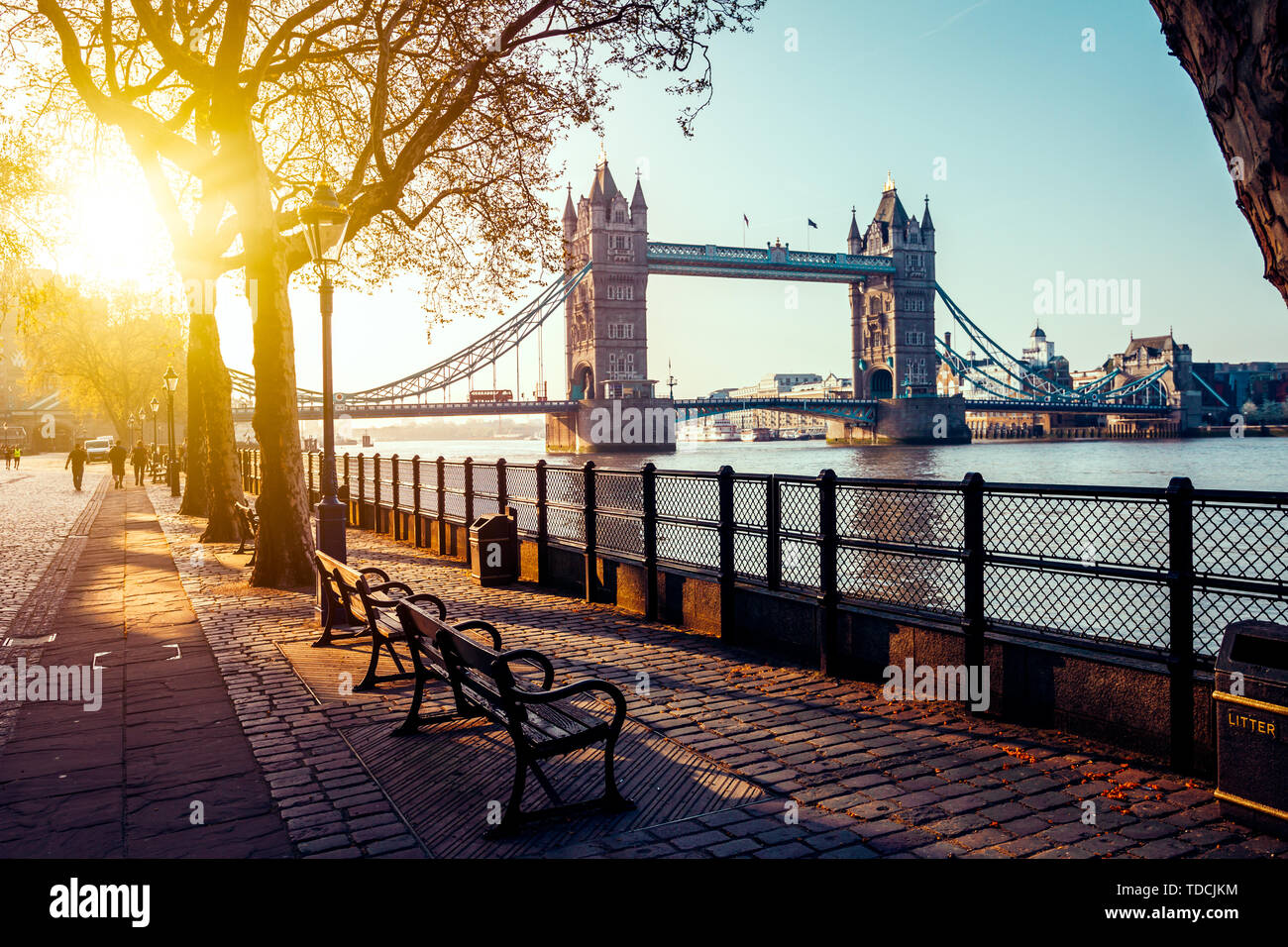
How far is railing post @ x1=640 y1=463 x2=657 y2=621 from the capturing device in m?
8.66

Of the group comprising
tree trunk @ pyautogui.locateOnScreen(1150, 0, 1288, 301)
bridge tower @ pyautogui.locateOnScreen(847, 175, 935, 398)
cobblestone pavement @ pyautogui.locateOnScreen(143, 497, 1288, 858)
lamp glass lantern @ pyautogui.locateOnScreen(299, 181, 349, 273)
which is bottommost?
cobblestone pavement @ pyautogui.locateOnScreen(143, 497, 1288, 858)

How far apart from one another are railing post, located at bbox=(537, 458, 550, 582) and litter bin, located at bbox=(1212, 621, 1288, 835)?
7.71 m

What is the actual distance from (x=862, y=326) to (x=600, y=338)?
37.0 meters

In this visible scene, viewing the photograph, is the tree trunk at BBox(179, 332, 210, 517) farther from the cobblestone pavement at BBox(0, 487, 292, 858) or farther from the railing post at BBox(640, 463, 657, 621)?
the railing post at BBox(640, 463, 657, 621)

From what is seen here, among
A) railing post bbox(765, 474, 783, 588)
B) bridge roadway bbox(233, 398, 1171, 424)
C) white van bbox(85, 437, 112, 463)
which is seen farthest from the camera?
white van bbox(85, 437, 112, 463)

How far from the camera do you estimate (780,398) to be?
83750 millimetres

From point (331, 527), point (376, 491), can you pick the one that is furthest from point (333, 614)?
point (376, 491)

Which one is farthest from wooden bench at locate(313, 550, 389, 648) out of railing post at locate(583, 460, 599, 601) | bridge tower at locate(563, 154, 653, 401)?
bridge tower at locate(563, 154, 653, 401)

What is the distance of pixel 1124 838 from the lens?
12.3 feet

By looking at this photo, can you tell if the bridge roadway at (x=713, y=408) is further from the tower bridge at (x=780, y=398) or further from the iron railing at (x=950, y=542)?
the iron railing at (x=950, y=542)

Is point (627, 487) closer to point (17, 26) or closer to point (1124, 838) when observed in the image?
point (1124, 838)

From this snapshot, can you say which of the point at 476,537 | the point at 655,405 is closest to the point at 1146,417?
the point at 655,405

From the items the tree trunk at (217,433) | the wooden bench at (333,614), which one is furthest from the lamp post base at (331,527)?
the tree trunk at (217,433)

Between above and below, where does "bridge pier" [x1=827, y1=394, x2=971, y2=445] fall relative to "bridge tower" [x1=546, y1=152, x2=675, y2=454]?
below
